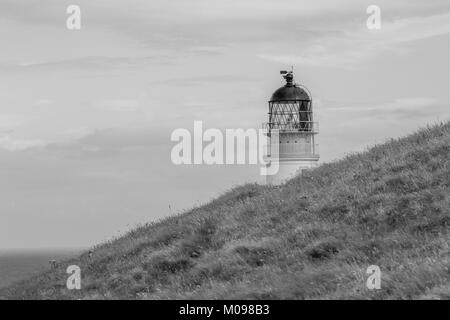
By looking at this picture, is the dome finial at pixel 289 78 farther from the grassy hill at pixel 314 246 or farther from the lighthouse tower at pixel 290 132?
the grassy hill at pixel 314 246

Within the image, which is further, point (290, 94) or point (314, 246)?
point (290, 94)

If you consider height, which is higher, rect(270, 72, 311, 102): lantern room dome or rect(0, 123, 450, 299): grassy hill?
rect(270, 72, 311, 102): lantern room dome

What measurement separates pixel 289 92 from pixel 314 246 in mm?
33624

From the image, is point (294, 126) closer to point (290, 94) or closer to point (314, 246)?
point (290, 94)

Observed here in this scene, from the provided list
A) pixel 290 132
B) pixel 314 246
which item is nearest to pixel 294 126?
pixel 290 132

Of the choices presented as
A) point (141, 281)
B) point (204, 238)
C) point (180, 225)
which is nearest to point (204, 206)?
point (180, 225)

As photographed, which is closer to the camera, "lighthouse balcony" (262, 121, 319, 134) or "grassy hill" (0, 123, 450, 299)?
"grassy hill" (0, 123, 450, 299)

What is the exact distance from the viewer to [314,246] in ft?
63.0

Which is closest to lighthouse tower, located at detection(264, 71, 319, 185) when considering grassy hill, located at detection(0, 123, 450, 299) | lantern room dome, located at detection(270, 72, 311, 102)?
A: lantern room dome, located at detection(270, 72, 311, 102)

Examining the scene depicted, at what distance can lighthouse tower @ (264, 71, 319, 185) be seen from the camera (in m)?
49.9

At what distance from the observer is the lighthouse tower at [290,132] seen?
1966 inches

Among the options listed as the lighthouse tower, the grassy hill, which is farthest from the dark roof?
the grassy hill

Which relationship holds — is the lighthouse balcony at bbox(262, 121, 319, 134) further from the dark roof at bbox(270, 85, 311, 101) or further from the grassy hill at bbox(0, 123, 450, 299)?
the grassy hill at bbox(0, 123, 450, 299)
